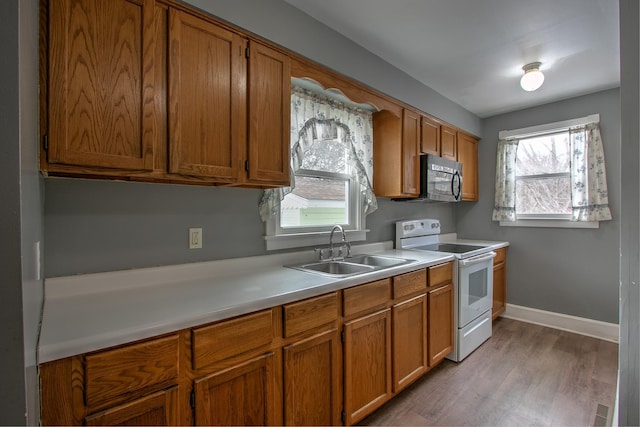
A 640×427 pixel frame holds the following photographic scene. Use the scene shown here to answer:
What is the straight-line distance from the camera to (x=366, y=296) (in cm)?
178

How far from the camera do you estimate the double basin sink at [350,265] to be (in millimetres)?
2049

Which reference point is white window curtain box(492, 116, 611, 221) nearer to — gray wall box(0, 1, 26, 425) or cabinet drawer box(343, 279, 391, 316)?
cabinet drawer box(343, 279, 391, 316)

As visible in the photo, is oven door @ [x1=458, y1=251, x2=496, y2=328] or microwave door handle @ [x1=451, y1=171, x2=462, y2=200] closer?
oven door @ [x1=458, y1=251, x2=496, y2=328]

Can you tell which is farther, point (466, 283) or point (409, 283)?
point (466, 283)

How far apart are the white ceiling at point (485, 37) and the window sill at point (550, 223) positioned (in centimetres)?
135

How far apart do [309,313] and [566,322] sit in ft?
10.9

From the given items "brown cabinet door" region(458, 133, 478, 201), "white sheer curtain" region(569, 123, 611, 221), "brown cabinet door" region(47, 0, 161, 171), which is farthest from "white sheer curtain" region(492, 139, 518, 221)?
"brown cabinet door" region(47, 0, 161, 171)

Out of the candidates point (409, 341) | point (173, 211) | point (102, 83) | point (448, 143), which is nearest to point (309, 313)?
point (173, 211)

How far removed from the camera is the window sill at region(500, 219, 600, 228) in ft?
10.3

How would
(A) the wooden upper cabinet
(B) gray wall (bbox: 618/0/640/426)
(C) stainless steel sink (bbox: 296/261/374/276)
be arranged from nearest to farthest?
(B) gray wall (bbox: 618/0/640/426) < (C) stainless steel sink (bbox: 296/261/374/276) < (A) the wooden upper cabinet

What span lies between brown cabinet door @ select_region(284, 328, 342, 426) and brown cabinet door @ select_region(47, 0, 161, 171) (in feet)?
3.58

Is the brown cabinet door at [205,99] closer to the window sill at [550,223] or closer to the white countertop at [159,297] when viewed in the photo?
the white countertop at [159,297]

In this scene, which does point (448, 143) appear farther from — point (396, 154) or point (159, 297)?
point (159, 297)

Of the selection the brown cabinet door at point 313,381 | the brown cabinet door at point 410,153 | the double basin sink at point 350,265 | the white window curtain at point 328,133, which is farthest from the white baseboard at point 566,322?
the brown cabinet door at point 313,381
